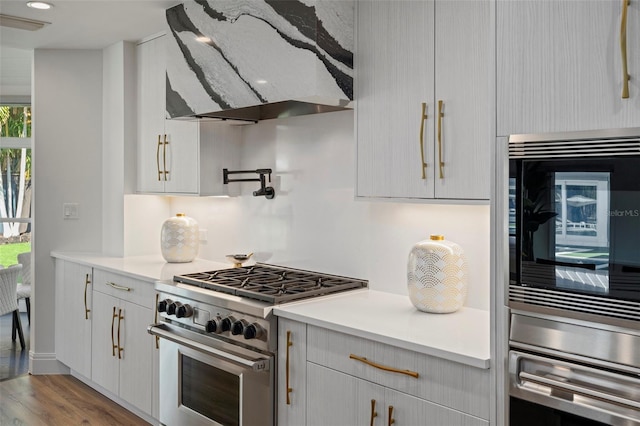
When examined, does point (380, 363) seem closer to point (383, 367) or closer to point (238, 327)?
point (383, 367)

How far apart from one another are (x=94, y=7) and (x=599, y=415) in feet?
10.5

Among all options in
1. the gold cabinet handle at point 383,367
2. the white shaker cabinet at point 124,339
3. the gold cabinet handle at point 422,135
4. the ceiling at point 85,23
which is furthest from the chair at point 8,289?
the gold cabinet handle at point 422,135

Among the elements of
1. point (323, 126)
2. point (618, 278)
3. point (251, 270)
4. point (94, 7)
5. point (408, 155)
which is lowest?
point (251, 270)

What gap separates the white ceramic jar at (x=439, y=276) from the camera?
7.47 feet

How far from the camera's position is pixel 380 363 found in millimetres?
1984

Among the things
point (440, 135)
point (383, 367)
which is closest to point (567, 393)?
point (383, 367)

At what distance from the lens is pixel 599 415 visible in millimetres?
1451

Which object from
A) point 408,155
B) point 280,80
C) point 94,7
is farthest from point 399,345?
point 94,7

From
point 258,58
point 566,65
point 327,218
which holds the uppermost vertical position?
point 258,58

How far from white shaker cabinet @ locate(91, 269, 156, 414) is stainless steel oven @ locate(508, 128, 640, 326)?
224 centimetres

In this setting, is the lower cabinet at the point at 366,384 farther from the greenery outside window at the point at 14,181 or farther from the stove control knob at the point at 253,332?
the greenery outside window at the point at 14,181

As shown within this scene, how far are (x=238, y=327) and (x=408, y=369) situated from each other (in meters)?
0.85

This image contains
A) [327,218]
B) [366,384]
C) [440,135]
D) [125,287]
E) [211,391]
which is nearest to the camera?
[366,384]

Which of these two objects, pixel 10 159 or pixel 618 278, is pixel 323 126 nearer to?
pixel 618 278
